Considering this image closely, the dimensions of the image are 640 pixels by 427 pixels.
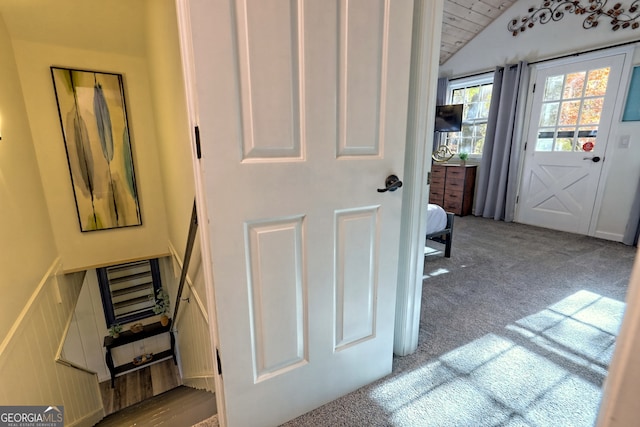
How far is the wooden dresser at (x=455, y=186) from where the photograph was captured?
458 centimetres

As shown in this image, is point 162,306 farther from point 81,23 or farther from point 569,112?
point 569,112

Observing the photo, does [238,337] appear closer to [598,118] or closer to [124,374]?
[124,374]

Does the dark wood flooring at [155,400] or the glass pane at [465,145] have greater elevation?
the glass pane at [465,145]

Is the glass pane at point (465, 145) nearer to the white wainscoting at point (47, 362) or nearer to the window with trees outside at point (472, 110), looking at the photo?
the window with trees outside at point (472, 110)

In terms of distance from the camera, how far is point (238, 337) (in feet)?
3.24

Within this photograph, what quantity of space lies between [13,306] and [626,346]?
2296mm

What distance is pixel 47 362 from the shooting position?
1.83 m

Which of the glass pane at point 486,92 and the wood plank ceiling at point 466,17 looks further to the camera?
the glass pane at point 486,92

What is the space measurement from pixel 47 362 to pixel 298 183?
2.14m

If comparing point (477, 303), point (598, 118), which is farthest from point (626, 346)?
point (598, 118)

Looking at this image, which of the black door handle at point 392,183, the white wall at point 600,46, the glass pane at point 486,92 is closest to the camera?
the black door handle at point 392,183

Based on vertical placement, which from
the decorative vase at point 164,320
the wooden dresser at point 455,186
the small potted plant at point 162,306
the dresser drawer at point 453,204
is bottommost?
the decorative vase at point 164,320

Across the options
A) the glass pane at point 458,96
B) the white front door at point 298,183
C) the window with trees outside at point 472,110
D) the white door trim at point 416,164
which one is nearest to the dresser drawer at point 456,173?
the window with trees outside at point 472,110

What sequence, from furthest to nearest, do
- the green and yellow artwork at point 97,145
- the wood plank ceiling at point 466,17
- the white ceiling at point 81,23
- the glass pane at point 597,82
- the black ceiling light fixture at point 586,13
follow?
1. the wood plank ceiling at point 466,17
2. the glass pane at point 597,82
3. the black ceiling light fixture at point 586,13
4. the green and yellow artwork at point 97,145
5. the white ceiling at point 81,23
